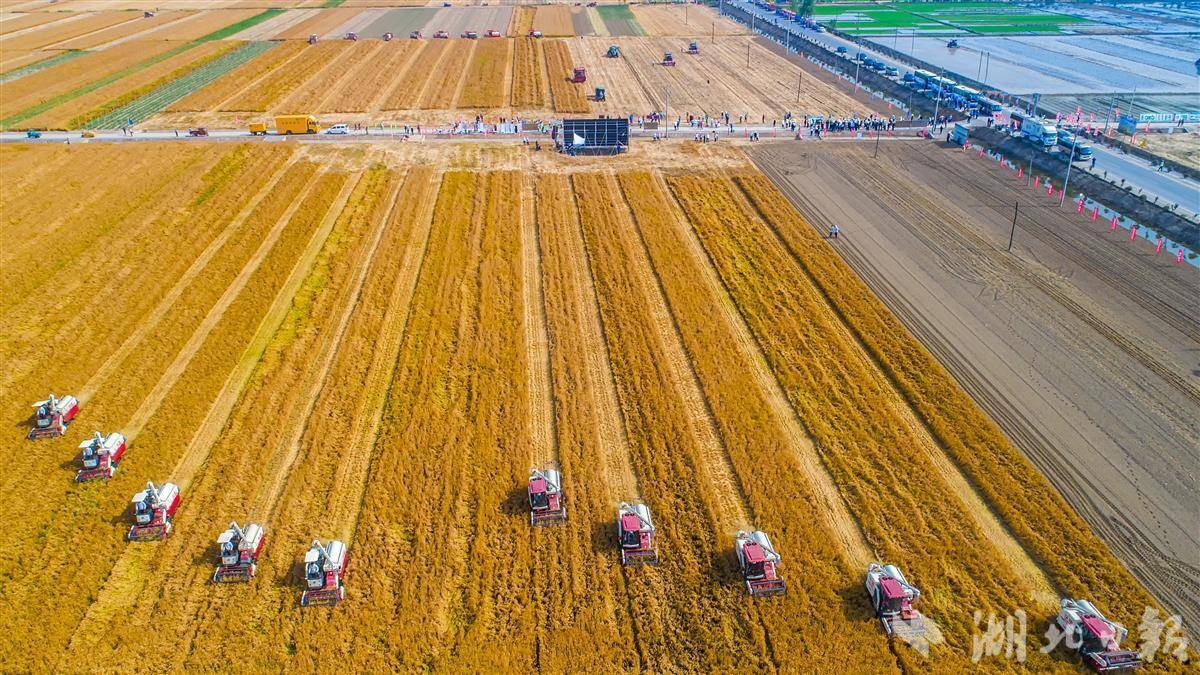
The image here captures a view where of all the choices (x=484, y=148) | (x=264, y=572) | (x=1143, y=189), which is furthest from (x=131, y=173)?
(x=1143, y=189)

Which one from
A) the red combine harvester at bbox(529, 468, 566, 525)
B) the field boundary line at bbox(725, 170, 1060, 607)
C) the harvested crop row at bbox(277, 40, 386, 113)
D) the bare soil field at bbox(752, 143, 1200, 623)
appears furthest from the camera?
the harvested crop row at bbox(277, 40, 386, 113)

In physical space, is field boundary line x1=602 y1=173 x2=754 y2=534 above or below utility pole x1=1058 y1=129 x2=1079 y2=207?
below

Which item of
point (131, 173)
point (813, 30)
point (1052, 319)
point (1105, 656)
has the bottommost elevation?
point (1105, 656)

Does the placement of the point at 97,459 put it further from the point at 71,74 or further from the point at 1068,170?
the point at 71,74

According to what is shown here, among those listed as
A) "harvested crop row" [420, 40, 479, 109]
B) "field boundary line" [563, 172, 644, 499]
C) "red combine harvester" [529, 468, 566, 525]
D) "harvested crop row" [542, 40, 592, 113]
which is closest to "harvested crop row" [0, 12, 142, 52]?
"harvested crop row" [420, 40, 479, 109]

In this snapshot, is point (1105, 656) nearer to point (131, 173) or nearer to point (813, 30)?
point (131, 173)

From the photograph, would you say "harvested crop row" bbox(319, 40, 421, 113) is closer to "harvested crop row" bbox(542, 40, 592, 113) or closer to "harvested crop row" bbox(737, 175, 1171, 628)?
"harvested crop row" bbox(542, 40, 592, 113)

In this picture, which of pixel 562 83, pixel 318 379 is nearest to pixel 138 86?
pixel 562 83
